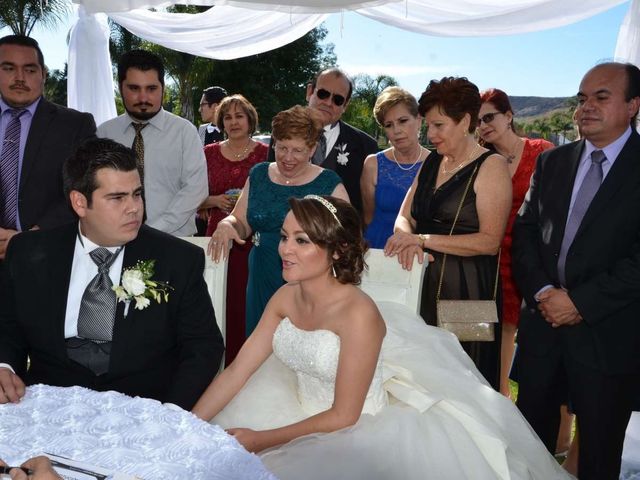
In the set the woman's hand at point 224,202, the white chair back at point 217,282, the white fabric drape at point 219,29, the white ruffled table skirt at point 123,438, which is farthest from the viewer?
the white fabric drape at point 219,29

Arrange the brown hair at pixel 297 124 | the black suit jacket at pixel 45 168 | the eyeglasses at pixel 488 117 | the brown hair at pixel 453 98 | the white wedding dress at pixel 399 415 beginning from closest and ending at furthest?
the white wedding dress at pixel 399 415
the brown hair at pixel 453 98
the brown hair at pixel 297 124
the black suit jacket at pixel 45 168
the eyeglasses at pixel 488 117

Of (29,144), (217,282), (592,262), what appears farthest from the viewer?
(29,144)

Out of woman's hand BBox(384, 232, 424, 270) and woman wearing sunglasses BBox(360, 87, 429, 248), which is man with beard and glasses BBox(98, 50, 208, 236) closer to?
woman wearing sunglasses BBox(360, 87, 429, 248)

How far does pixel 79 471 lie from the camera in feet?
5.46

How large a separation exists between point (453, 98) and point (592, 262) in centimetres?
113

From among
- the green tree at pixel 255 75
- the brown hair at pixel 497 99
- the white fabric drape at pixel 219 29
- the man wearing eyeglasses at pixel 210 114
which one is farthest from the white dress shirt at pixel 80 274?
the green tree at pixel 255 75

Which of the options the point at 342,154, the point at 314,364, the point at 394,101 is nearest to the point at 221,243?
the point at 314,364

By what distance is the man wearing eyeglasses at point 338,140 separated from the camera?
5234 mm

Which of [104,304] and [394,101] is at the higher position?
[394,101]

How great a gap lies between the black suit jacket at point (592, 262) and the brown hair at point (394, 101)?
131 cm

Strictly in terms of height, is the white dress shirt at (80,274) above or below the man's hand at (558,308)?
above

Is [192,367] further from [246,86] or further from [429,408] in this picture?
[246,86]

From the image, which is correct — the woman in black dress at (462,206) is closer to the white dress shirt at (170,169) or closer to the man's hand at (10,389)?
the white dress shirt at (170,169)

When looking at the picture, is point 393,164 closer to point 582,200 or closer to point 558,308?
point 582,200
